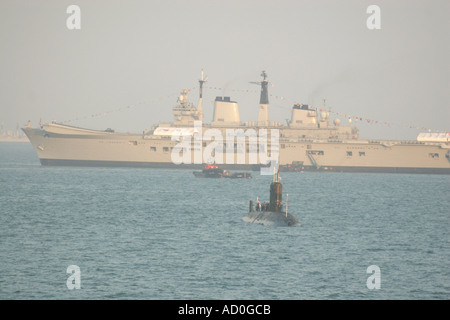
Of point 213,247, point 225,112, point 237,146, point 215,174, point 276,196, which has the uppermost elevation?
point 225,112

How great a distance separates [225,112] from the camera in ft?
407

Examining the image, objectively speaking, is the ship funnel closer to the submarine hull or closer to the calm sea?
the calm sea

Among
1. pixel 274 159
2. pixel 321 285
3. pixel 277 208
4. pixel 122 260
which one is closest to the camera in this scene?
pixel 321 285

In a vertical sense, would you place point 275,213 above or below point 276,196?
below

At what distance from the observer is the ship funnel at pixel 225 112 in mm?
123750

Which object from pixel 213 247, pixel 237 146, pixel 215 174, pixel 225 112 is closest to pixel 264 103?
pixel 225 112

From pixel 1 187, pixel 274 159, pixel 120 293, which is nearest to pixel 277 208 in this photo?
pixel 120 293

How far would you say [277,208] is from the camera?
49.3m

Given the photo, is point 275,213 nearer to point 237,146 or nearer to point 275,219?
point 275,219

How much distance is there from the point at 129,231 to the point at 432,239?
63.0ft

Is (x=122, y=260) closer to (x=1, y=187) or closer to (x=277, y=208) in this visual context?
(x=277, y=208)

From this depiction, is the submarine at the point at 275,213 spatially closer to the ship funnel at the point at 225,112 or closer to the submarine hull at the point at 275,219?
the submarine hull at the point at 275,219

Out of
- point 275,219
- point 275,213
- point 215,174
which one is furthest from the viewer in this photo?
point 215,174

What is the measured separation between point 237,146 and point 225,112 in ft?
25.2
